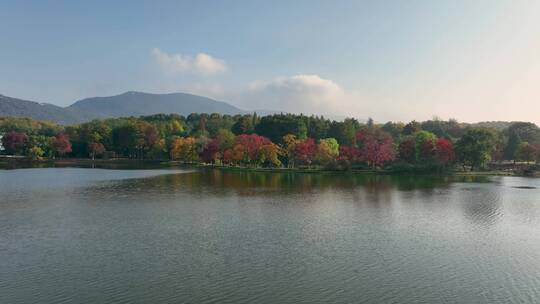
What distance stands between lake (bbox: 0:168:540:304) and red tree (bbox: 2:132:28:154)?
348 ft

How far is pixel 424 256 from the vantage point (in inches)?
1024

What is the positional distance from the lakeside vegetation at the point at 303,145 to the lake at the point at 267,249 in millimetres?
39122

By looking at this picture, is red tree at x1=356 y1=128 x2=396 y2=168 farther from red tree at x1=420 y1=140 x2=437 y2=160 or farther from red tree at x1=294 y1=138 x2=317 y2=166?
red tree at x1=294 y1=138 x2=317 y2=166

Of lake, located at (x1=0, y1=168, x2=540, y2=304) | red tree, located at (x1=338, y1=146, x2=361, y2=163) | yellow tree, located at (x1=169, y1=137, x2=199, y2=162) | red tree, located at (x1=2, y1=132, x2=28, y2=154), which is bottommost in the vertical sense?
lake, located at (x1=0, y1=168, x2=540, y2=304)

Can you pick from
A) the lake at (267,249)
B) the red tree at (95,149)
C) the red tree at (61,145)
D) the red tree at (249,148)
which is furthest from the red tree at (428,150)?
the red tree at (61,145)

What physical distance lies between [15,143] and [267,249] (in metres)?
145

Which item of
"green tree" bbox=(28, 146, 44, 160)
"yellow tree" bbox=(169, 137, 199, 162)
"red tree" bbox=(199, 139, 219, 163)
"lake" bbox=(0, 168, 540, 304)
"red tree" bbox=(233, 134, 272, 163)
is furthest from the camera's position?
"green tree" bbox=(28, 146, 44, 160)

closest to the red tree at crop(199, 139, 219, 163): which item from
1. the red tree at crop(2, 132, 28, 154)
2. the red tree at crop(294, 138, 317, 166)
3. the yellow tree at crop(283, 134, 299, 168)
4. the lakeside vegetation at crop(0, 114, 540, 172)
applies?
the lakeside vegetation at crop(0, 114, 540, 172)

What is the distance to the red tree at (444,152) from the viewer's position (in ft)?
290

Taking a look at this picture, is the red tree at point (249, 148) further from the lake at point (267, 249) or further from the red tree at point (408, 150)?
the lake at point (267, 249)

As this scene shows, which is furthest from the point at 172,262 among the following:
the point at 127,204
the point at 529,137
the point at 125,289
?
the point at 529,137

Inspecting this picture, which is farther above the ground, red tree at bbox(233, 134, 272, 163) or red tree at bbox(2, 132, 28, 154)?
red tree at bbox(2, 132, 28, 154)

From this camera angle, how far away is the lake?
65.2 ft

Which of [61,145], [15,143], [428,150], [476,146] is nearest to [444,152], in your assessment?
[428,150]
